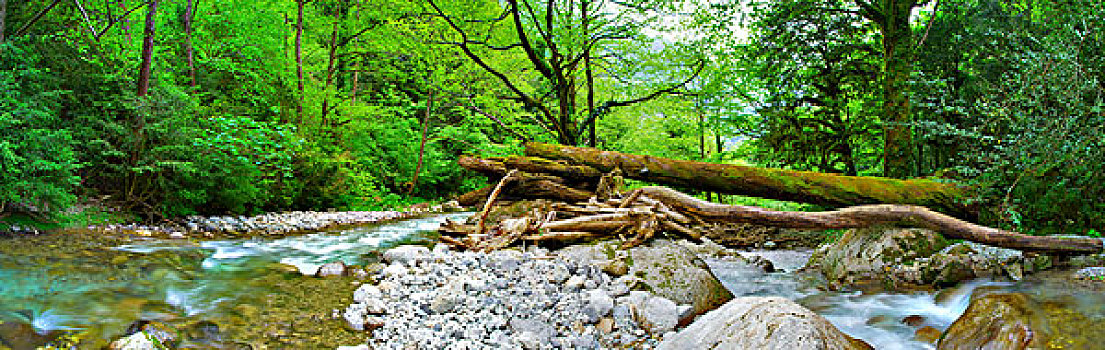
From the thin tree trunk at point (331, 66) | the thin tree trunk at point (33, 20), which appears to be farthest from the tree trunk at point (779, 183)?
the thin tree trunk at point (331, 66)

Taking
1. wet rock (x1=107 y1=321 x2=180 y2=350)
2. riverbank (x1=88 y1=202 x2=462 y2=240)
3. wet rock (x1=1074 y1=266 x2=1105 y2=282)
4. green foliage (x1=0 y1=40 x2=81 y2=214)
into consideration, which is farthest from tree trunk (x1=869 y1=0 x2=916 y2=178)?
green foliage (x1=0 y1=40 x2=81 y2=214)

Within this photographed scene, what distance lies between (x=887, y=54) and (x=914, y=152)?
2951 millimetres

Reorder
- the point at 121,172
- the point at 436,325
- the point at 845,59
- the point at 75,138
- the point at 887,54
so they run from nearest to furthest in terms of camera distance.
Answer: the point at 436,325 < the point at 75,138 < the point at 121,172 < the point at 887,54 < the point at 845,59

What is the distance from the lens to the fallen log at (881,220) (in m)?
4.03

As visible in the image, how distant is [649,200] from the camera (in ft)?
18.0

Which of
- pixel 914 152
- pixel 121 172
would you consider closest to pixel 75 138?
pixel 121 172

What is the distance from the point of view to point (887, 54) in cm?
888

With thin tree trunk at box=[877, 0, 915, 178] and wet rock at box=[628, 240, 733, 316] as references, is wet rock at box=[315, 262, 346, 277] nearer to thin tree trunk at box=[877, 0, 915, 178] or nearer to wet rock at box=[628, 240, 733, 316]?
wet rock at box=[628, 240, 733, 316]

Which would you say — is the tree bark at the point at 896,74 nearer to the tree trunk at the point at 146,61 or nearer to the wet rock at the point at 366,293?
the wet rock at the point at 366,293

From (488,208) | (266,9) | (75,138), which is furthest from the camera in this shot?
(266,9)

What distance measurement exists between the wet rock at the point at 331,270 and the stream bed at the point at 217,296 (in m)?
0.17

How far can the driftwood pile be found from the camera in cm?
481

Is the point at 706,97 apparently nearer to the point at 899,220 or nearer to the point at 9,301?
the point at 899,220

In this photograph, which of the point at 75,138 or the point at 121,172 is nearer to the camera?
the point at 75,138
